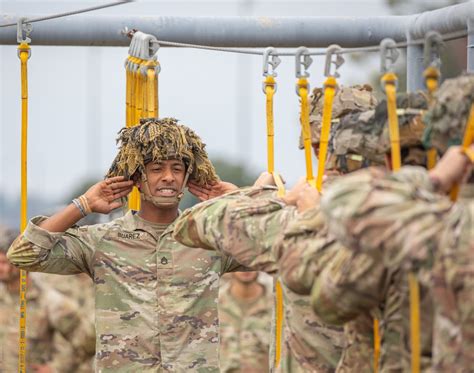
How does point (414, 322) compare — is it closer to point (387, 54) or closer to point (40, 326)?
point (387, 54)

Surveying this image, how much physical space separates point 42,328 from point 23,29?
10.2ft

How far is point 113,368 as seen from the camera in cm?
811

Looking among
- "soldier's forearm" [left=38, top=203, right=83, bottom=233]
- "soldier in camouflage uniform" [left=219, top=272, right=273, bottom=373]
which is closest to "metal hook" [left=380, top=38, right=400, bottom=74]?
"soldier's forearm" [left=38, top=203, right=83, bottom=233]

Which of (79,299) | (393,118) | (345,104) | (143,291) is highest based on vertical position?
(345,104)

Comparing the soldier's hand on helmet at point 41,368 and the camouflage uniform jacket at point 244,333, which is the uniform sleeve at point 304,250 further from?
the camouflage uniform jacket at point 244,333

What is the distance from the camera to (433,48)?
6.05m

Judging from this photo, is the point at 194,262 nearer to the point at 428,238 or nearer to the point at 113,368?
the point at 113,368

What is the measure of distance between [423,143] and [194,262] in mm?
2491

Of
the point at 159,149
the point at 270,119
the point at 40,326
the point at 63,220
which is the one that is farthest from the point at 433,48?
the point at 40,326

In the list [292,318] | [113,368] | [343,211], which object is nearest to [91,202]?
[113,368]

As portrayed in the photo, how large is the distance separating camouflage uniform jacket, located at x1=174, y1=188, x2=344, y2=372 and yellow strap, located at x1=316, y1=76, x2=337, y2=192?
0.62ft

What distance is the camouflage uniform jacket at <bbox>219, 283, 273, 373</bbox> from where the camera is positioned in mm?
12500

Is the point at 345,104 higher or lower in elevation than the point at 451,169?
higher

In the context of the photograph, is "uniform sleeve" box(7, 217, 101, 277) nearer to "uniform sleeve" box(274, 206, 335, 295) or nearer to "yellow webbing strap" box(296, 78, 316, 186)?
"yellow webbing strap" box(296, 78, 316, 186)
